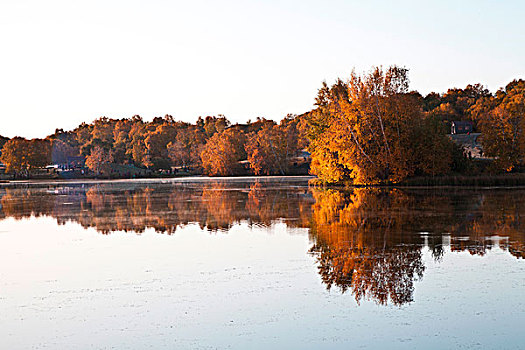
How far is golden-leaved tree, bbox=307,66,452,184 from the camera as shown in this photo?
52.0m

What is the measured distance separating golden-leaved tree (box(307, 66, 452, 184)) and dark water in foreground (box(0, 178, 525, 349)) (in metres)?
29.3

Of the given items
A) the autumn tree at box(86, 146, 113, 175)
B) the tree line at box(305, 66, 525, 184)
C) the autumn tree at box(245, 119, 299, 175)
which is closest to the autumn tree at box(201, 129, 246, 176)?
the autumn tree at box(245, 119, 299, 175)

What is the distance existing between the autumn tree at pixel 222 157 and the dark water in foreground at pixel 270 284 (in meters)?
92.4

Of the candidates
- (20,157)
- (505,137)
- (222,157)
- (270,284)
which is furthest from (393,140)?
(20,157)

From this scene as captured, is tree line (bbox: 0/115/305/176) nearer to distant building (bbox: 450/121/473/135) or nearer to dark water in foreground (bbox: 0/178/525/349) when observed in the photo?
distant building (bbox: 450/121/473/135)

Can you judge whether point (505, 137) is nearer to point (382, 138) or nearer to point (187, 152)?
point (382, 138)

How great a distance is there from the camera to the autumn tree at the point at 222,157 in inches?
4550

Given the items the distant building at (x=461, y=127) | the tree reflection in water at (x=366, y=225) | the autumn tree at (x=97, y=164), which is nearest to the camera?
the tree reflection in water at (x=366, y=225)

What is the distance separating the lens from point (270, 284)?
38.9ft

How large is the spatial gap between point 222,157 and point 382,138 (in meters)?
65.4

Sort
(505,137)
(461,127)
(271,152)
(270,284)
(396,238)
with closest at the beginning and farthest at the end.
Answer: (270,284) < (396,238) < (505,137) < (461,127) < (271,152)

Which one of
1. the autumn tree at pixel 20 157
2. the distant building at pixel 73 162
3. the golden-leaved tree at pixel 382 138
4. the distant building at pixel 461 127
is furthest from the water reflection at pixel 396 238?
the distant building at pixel 73 162

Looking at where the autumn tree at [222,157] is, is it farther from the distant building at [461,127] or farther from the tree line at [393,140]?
the tree line at [393,140]

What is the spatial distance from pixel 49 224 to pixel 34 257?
29.3 ft
